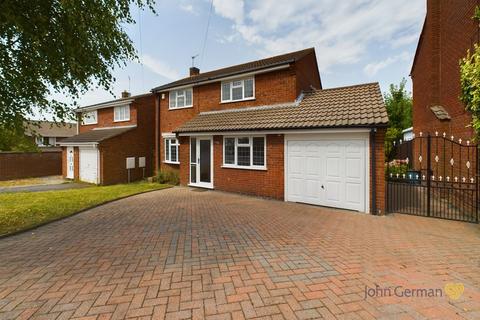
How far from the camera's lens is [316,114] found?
909 cm

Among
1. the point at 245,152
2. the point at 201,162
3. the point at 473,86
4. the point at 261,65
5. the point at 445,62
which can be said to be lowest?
the point at 201,162

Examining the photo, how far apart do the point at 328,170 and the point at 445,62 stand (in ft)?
26.6

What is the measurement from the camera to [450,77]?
10047 mm

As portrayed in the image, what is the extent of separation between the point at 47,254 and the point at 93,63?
16.2 ft

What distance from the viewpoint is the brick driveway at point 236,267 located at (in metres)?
2.91

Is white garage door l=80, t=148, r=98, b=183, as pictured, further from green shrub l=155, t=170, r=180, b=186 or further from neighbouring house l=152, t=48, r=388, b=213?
neighbouring house l=152, t=48, r=388, b=213

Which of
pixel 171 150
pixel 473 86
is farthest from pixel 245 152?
pixel 473 86

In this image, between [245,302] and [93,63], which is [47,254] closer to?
[245,302]

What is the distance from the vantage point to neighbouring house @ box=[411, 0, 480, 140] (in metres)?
8.60

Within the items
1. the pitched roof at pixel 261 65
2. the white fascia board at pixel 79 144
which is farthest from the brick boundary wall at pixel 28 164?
the pitched roof at pixel 261 65

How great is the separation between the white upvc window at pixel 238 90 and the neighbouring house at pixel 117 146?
7.87 meters

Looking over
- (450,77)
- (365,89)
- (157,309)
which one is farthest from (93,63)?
(450,77)

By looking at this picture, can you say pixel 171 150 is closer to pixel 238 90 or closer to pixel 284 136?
pixel 238 90

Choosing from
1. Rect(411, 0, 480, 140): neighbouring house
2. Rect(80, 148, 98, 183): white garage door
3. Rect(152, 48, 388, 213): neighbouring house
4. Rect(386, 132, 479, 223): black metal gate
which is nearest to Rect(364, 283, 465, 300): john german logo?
Rect(386, 132, 479, 223): black metal gate
